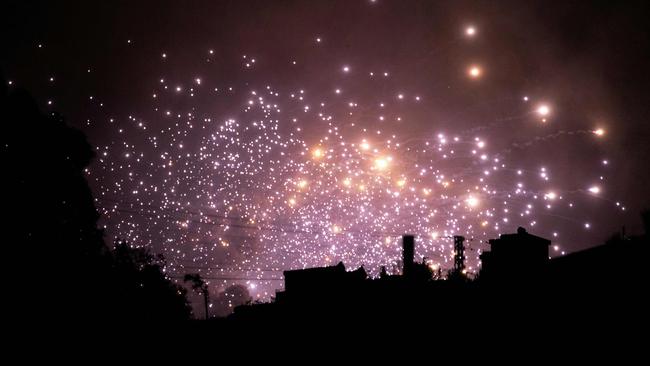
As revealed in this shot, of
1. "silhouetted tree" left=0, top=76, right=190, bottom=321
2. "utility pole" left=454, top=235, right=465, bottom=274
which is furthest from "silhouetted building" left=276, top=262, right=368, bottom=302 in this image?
"utility pole" left=454, top=235, right=465, bottom=274

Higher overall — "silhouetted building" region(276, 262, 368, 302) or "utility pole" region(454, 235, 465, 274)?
"utility pole" region(454, 235, 465, 274)

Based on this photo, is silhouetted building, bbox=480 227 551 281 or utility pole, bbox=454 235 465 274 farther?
utility pole, bbox=454 235 465 274

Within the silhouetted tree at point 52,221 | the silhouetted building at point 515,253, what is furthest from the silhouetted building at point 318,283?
the silhouetted tree at point 52,221

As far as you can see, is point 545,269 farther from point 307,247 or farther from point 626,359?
point 307,247

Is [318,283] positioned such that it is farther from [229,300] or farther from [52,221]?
[229,300]

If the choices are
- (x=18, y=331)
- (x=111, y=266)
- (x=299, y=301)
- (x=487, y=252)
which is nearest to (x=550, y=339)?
(x=487, y=252)

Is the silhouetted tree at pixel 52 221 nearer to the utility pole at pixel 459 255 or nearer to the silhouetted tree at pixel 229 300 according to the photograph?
the utility pole at pixel 459 255

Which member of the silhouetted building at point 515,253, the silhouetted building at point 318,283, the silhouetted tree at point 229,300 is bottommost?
the silhouetted tree at point 229,300

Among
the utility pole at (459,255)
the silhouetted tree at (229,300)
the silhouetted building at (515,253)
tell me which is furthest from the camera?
the silhouetted tree at (229,300)

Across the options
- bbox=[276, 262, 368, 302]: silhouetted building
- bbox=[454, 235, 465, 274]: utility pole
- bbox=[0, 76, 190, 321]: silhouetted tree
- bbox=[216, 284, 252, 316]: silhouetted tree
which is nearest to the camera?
bbox=[276, 262, 368, 302]: silhouetted building

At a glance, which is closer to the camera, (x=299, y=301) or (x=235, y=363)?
(x=235, y=363)

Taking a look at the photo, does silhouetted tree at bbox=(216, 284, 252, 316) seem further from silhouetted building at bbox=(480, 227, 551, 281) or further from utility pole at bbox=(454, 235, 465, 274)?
silhouetted building at bbox=(480, 227, 551, 281)
